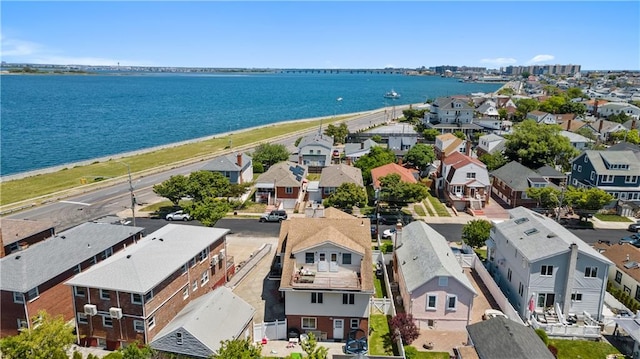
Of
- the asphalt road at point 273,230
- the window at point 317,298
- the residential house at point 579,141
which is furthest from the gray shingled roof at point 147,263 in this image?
the residential house at point 579,141

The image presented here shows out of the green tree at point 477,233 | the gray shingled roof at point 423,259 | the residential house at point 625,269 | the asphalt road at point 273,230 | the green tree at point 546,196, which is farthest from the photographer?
the green tree at point 546,196

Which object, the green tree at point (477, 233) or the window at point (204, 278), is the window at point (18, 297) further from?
the green tree at point (477, 233)

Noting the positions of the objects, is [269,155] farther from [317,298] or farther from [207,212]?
[317,298]

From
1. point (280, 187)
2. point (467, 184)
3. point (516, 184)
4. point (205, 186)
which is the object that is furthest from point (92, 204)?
point (516, 184)

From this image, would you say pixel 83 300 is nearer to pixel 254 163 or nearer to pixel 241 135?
pixel 254 163

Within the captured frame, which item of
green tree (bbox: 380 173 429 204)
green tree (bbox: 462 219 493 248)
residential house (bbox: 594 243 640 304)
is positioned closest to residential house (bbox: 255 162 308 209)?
green tree (bbox: 380 173 429 204)

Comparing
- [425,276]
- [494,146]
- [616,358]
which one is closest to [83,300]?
[425,276]
